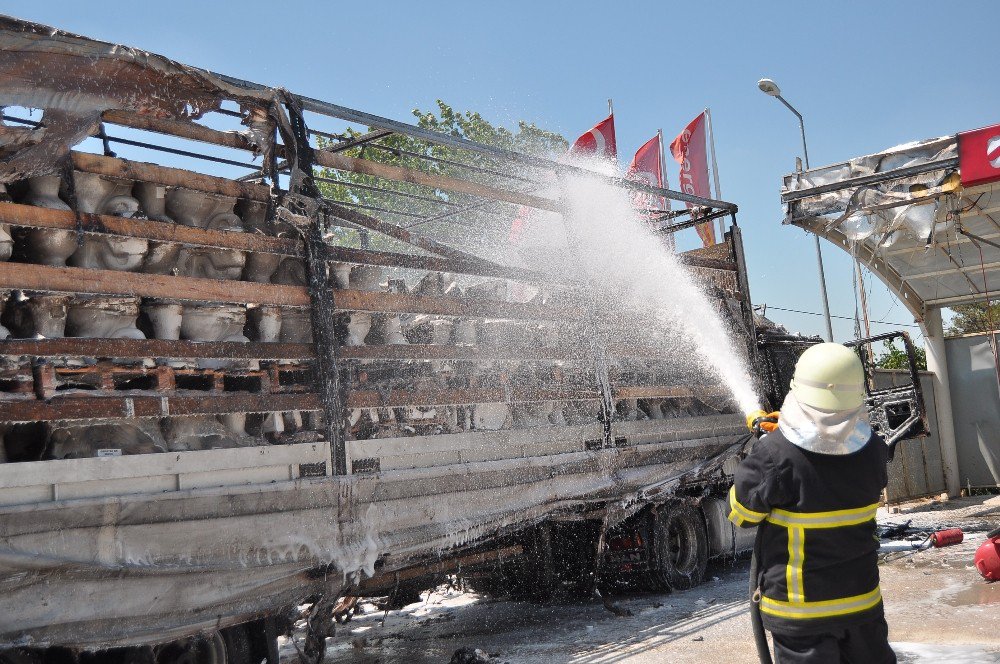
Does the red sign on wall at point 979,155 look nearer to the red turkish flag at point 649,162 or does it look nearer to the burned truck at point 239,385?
the burned truck at point 239,385

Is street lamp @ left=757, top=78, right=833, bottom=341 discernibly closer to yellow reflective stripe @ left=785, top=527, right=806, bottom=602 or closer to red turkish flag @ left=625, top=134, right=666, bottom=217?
red turkish flag @ left=625, top=134, right=666, bottom=217

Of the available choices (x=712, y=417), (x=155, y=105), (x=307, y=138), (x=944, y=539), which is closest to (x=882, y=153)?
(x=712, y=417)

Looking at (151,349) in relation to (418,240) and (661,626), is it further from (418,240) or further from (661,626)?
(661,626)

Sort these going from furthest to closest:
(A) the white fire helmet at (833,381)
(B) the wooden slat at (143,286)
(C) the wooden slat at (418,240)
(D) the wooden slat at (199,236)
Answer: (C) the wooden slat at (418,240) → (D) the wooden slat at (199,236) → (B) the wooden slat at (143,286) → (A) the white fire helmet at (833,381)

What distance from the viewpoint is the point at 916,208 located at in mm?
10250

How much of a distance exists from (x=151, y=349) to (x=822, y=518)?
3.45m

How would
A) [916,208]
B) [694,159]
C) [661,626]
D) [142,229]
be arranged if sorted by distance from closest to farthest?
[142,229], [661,626], [916,208], [694,159]

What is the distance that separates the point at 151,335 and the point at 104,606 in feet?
4.83

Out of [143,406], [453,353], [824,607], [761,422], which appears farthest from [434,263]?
[824,607]

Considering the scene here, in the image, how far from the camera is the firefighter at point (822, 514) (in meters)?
3.35

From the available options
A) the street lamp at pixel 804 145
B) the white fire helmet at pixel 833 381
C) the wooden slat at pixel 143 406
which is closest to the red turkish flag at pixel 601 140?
the street lamp at pixel 804 145

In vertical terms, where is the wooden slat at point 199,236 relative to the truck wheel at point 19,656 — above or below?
above

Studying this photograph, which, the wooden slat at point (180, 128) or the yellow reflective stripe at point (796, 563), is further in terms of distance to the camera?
the wooden slat at point (180, 128)

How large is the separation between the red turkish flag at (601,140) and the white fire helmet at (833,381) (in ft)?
42.2
